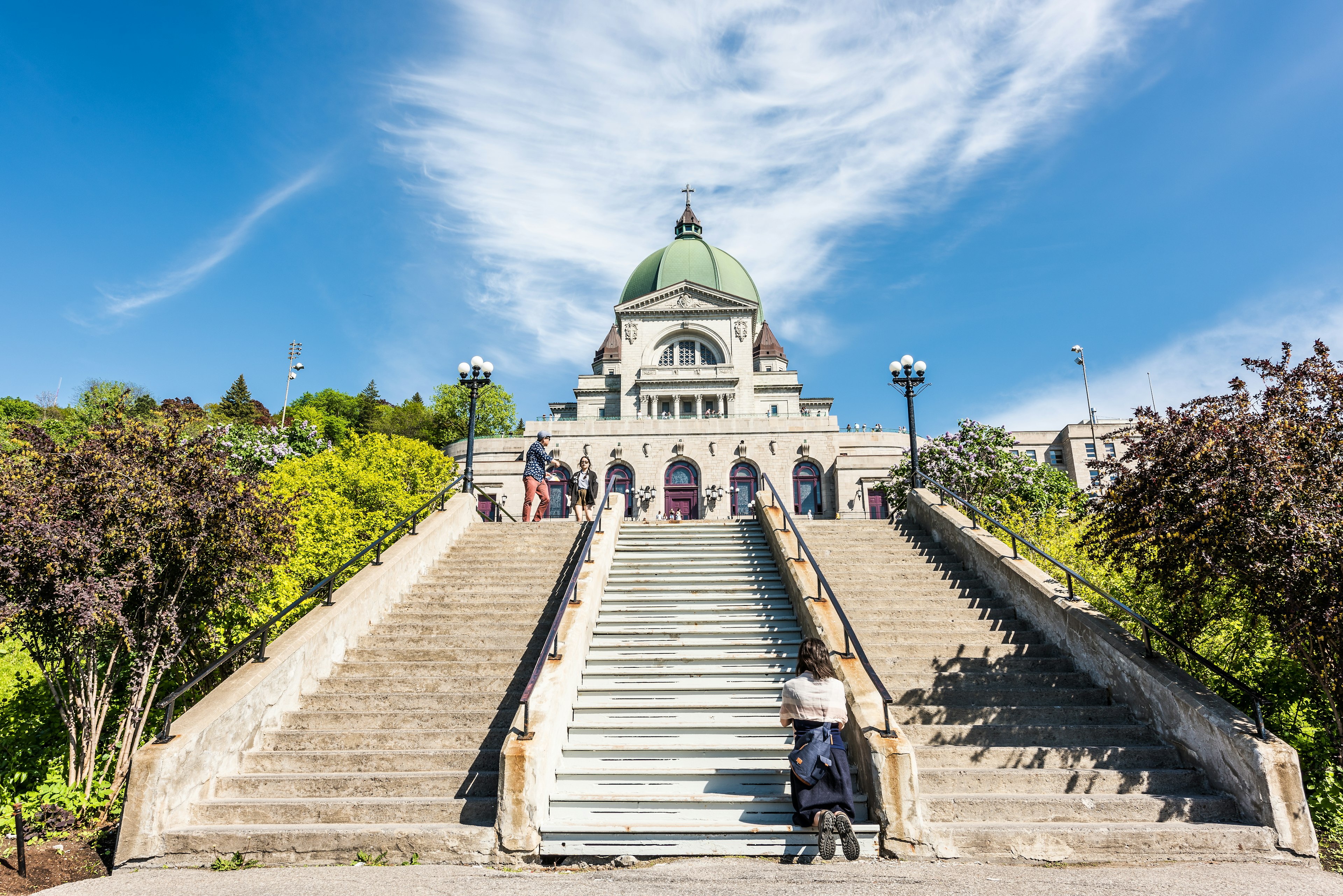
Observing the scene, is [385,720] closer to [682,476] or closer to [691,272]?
[682,476]

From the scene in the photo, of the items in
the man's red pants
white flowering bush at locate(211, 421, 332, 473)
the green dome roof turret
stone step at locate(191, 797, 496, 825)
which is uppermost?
the green dome roof turret

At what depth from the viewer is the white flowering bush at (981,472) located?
819 inches

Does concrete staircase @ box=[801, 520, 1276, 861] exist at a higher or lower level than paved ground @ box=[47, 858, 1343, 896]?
higher

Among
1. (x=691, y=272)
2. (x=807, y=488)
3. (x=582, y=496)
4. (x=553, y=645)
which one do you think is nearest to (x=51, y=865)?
(x=553, y=645)

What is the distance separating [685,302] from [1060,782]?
46.5 m

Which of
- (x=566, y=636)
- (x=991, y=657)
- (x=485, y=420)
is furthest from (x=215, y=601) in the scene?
(x=485, y=420)

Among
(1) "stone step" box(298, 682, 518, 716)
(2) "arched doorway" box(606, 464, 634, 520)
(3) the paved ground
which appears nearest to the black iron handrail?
(1) "stone step" box(298, 682, 518, 716)

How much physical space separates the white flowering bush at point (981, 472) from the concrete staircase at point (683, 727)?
11.9 meters

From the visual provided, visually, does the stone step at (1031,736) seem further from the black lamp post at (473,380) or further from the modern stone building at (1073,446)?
the modern stone building at (1073,446)

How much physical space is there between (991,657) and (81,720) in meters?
10.3

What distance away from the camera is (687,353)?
5119 cm

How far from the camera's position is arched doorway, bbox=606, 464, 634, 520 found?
106 feet

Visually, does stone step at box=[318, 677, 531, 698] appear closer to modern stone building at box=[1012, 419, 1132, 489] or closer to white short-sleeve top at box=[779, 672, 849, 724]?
white short-sleeve top at box=[779, 672, 849, 724]

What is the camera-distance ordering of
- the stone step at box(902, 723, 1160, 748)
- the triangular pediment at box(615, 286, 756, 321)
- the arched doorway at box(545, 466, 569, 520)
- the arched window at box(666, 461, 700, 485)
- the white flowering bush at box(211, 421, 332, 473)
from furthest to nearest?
the triangular pediment at box(615, 286, 756, 321), the arched window at box(666, 461, 700, 485), the arched doorway at box(545, 466, 569, 520), the white flowering bush at box(211, 421, 332, 473), the stone step at box(902, 723, 1160, 748)
